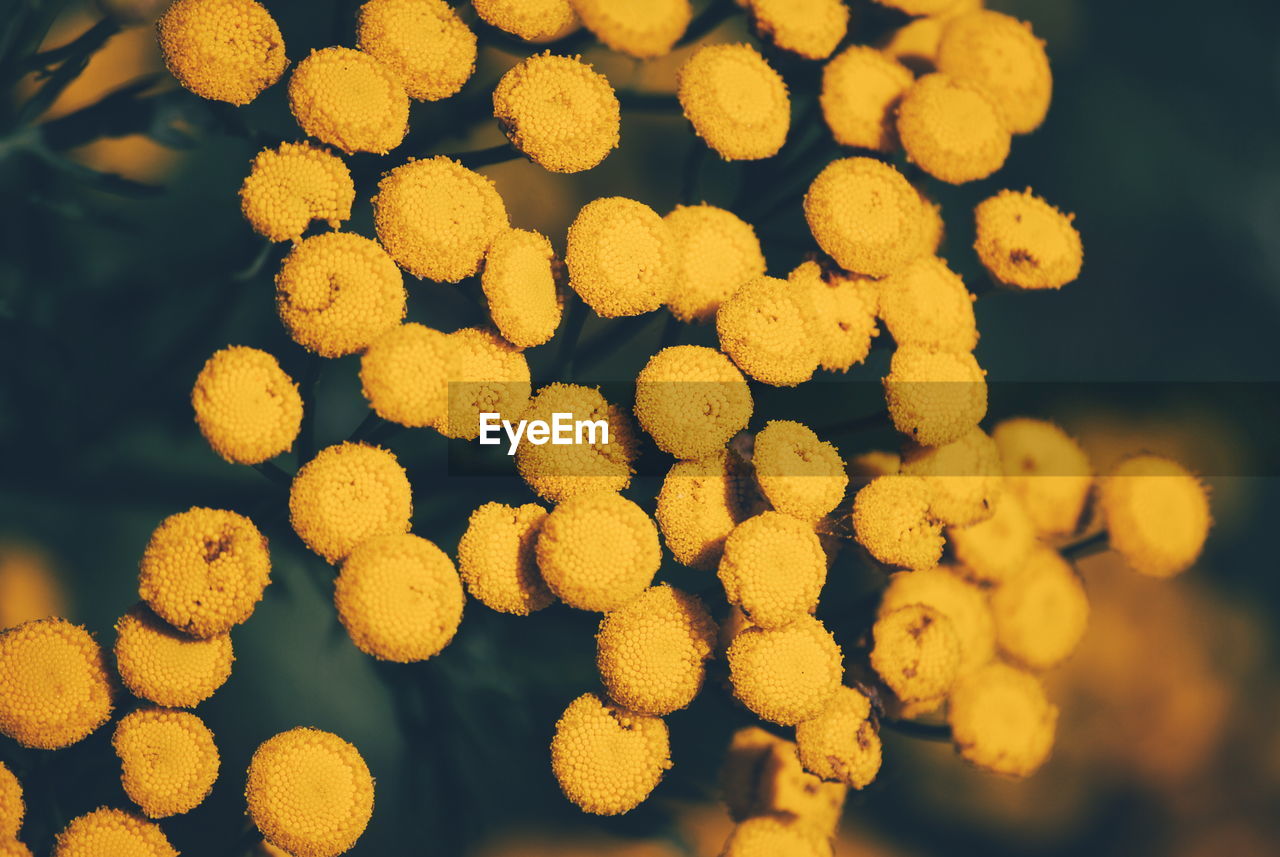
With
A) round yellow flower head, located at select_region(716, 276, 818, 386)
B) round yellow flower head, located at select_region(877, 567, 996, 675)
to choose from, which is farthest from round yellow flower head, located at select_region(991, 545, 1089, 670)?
round yellow flower head, located at select_region(716, 276, 818, 386)

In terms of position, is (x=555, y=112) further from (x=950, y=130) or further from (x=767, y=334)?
(x=950, y=130)

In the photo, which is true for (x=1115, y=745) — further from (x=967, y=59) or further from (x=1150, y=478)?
(x=967, y=59)

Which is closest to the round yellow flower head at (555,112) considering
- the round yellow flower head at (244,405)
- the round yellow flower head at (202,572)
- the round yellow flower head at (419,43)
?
the round yellow flower head at (419,43)

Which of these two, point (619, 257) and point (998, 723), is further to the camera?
point (998, 723)

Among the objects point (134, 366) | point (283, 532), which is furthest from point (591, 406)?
point (134, 366)

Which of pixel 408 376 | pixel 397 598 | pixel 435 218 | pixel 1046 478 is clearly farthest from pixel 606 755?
pixel 1046 478

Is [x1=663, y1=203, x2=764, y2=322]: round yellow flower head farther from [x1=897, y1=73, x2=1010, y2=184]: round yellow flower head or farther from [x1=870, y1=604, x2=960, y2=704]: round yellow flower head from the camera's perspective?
[x1=870, y1=604, x2=960, y2=704]: round yellow flower head
